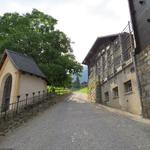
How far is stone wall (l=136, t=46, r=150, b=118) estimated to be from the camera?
9.16 m

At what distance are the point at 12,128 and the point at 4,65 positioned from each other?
965cm

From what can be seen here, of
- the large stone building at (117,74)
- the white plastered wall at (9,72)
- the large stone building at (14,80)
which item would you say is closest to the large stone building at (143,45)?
the large stone building at (117,74)

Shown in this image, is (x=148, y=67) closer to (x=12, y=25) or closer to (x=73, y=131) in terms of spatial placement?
(x=73, y=131)

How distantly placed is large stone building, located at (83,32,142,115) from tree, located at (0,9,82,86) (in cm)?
471

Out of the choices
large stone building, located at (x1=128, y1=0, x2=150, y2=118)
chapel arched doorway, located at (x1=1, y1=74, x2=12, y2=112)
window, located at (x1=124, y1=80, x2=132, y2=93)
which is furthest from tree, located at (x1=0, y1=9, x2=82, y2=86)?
large stone building, located at (x1=128, y1=0, x2=150, y2=118)

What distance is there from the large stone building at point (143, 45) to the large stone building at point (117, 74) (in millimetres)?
743

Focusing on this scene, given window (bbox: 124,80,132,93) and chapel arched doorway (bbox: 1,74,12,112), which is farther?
chapel arched doorway (bbox: 1,74,12,112)

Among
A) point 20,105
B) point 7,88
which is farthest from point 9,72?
point 20,105

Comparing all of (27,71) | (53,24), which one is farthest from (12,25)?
(27,71)

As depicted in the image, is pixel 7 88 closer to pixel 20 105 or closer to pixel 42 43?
pixel 20 105

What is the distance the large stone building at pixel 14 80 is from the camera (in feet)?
52.5

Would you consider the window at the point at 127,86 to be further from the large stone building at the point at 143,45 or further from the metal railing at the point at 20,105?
Result: the metal railing at the point at 20,105

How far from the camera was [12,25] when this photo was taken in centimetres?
2603

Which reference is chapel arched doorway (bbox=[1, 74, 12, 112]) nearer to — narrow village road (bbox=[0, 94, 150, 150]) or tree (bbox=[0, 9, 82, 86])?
tree (bbox=[0, 9, 82, 86])
